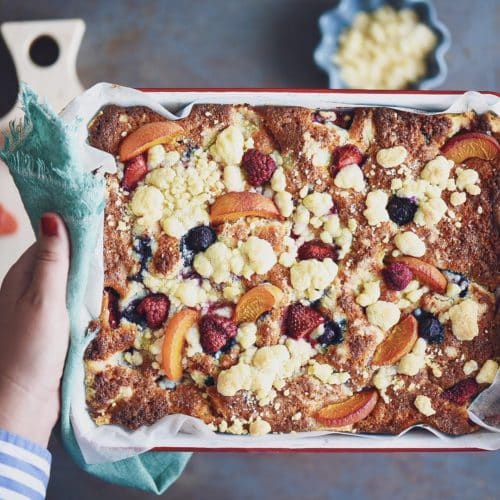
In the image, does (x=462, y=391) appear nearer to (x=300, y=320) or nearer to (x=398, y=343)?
(x=398, y=343)

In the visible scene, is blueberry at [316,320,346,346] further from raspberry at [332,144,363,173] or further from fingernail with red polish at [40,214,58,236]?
fingernail with red polish at [40,214,58,236]

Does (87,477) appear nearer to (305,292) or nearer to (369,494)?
(369,494)

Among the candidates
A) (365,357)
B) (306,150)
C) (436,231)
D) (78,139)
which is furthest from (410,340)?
(78,139)

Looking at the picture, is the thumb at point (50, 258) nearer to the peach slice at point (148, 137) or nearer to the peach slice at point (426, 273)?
the peach slice at point (148, 137)

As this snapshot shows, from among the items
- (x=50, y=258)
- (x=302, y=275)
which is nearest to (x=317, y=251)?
(x=302, y=275)

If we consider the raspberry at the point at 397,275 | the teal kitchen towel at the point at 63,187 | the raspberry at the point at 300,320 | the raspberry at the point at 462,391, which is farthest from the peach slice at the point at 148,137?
the raspberry at the point at 462,391
